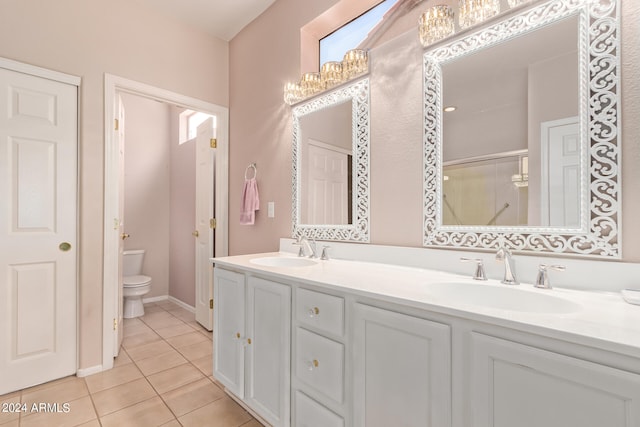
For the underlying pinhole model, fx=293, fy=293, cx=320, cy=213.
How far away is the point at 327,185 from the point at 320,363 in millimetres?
1098

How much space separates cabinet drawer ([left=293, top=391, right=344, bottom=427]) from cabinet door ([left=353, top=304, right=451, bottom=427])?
13cm

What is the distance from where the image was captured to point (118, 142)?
218 centimetres

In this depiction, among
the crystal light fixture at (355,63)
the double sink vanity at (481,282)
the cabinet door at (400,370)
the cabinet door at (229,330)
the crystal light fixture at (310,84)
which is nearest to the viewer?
the double sink vanity at (481,282)

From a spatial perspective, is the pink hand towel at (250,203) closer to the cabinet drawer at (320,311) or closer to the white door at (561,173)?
the cabinet drawer at (320,311)

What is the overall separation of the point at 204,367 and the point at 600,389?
2178mm

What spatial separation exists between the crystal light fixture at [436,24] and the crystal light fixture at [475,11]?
0.05m

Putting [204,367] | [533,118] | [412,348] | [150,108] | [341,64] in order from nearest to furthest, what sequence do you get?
[412,348]
[533,118]
[341,64]
[204,367]
[150,108]

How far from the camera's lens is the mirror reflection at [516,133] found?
3.56 ft

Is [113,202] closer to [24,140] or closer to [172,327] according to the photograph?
[24,140]

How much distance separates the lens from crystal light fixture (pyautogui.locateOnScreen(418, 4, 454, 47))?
1338 mm

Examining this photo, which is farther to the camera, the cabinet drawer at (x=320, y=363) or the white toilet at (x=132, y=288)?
the white toilet at (x=132, y=288)

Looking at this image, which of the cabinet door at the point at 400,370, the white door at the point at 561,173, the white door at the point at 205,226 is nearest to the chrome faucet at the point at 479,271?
the white door at the point at 561,173

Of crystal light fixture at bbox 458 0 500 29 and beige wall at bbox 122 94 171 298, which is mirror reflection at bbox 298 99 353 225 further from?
beige wall at bbox 122 94 171 298

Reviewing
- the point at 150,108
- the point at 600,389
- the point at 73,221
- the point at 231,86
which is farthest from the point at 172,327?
the point at 600,389
